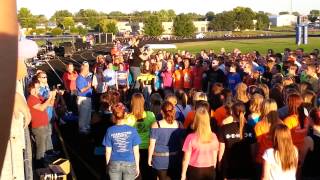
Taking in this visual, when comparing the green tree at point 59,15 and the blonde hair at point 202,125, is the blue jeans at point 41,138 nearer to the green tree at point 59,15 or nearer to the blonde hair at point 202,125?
the blonde hair at point 202,125

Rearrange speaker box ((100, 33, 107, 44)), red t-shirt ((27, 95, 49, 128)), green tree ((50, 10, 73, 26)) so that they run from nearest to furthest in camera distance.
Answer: red t-shirt ((27, 95, 49, 128)) → speaker box ((100, 33, 107, 44)) → green tree ((50, 10, 73, 26))

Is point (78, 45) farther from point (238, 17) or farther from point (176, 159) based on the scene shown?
point (238, 17)

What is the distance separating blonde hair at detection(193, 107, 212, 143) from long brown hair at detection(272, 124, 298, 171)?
1332 millimetres

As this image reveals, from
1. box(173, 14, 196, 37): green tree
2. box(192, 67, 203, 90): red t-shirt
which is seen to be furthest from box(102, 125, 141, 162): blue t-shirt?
box(173, 14, 196, 37): green tree

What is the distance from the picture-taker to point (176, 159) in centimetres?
802

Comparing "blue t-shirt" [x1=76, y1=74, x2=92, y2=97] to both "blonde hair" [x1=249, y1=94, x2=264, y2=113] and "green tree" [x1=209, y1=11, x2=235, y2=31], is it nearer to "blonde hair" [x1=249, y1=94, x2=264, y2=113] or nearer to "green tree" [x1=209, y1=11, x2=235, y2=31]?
"blonde hair" [x1=249, y1=94, x2=264, y2=113]

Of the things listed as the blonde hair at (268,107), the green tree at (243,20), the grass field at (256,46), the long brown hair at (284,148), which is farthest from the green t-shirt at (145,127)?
the green tree at (243,20)

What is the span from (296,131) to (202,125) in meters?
1.57

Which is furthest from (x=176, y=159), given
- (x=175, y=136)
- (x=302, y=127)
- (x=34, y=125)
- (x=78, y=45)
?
(x=78, y=45)

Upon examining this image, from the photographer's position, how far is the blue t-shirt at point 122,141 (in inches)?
281

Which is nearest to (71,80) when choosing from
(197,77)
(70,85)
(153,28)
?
(70,85)

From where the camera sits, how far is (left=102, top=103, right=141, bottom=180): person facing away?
23.5 feet

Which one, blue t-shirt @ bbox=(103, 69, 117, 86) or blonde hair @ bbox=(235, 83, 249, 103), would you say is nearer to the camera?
blonde hair @ bbox=(235, 83, 249, 103)

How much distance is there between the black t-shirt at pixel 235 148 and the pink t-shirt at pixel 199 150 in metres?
0.57
